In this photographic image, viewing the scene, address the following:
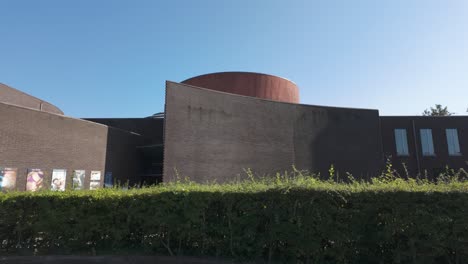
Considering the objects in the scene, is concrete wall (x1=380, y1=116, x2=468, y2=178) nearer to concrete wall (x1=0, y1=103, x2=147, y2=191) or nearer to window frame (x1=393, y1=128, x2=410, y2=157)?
window frame (x1=393, y1=128, x2=410, y2=157)

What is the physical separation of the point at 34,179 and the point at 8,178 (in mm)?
1472

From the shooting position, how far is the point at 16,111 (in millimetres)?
17438

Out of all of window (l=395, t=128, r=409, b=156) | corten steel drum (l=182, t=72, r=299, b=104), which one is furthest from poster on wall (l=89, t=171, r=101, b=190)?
window (l=395, t=128, r=409, b=156)

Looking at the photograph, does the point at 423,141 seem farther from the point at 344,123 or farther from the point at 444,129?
the point at 344,123

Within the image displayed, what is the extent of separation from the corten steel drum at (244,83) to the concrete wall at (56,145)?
8.47 m

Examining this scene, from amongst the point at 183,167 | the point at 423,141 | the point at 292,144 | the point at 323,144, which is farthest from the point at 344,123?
the point at 183,167

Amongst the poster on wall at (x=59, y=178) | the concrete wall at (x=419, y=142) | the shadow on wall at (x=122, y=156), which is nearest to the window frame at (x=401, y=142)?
the concrete wall at (x=419, y=142)

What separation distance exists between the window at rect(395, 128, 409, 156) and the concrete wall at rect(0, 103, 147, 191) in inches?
974

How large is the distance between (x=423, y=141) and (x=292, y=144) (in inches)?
606

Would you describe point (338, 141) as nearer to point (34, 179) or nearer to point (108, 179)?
point (108, 179)

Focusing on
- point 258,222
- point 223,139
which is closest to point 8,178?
point 223,139

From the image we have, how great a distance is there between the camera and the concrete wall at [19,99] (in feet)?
91.7

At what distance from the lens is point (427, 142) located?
31.8 meters

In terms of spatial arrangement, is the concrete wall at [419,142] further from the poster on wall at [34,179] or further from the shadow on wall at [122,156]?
the poster on wall at [34,179]
